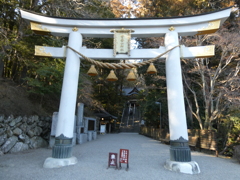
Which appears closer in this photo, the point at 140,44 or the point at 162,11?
the point at 162,11

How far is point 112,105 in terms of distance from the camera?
2164 cm

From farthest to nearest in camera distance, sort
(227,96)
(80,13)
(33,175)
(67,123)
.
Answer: (80,13) < (227,96) < (67,123) < (33,175)

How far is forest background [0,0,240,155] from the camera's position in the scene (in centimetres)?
808

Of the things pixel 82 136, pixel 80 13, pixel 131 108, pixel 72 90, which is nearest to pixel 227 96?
pixel 72 90

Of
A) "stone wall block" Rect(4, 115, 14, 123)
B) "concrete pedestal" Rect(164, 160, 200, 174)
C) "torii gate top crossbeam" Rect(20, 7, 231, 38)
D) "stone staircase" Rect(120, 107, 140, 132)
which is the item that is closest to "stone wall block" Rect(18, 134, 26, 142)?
"stone wall block" Rect(4, 115, 14, 123)

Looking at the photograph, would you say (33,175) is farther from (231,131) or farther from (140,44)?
(140,44)

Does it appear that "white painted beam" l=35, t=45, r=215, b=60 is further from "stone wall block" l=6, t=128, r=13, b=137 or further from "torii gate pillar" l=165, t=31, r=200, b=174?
"stone wall block" l=6, t=128, r=13, b=137

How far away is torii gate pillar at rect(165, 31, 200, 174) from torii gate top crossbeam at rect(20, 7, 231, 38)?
0.37m

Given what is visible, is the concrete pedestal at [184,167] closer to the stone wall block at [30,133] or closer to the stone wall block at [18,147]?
the stone wall block at [18,147]

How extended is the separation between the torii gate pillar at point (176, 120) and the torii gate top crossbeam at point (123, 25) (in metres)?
0.37

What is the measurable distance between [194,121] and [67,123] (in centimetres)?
1107

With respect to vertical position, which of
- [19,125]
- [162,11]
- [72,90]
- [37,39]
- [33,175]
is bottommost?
[33,175]

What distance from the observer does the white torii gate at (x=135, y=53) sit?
468 centimetres

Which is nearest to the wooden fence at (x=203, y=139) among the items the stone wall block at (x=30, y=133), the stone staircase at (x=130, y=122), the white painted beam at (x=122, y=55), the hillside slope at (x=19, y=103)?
the white painted beam at (x=122, y=55)
